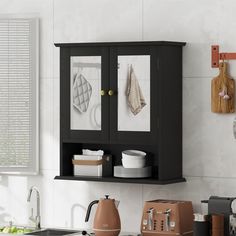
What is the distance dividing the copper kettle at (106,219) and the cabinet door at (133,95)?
0.38 meters

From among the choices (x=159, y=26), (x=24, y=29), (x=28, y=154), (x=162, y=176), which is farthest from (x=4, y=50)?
(x=162, y=176)

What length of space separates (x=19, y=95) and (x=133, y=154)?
0.94 m

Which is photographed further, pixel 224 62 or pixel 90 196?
pixel 90 196

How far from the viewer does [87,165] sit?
195 inches

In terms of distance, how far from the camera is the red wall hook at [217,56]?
4742 millimetres

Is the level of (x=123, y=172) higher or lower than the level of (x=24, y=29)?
lower

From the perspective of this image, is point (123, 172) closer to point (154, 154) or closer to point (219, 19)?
point (154, 154)

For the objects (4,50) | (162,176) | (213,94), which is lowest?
(162,176)

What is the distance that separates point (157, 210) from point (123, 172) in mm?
320

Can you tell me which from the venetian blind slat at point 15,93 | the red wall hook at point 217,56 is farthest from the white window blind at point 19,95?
the red wall hook at point 217,56

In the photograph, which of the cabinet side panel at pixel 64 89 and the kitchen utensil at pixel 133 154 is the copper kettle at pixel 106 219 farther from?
the cabinet side panel at pixel 64 89

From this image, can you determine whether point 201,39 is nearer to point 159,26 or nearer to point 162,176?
point 159,26

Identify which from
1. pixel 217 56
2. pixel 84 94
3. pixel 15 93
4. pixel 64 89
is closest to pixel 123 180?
pixel 84 94

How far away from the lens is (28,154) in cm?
534
